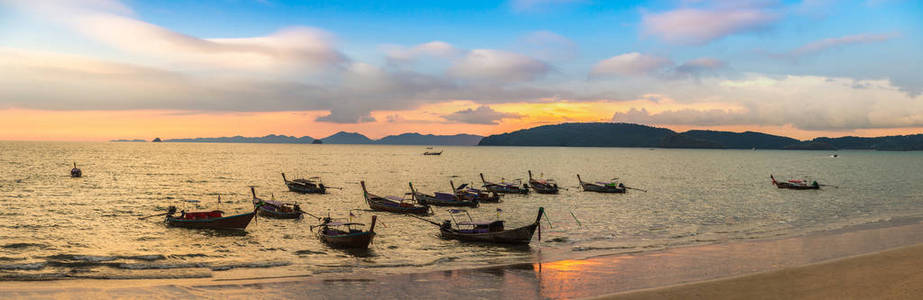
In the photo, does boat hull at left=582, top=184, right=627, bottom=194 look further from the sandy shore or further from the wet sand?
the sandy shore

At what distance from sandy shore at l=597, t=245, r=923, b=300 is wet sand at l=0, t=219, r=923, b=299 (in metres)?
0.04

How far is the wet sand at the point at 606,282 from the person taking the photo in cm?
2117

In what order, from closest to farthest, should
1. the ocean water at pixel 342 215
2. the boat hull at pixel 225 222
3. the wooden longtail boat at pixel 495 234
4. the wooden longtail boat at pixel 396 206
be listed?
the ocean water at pixel 342 215 < the wooden longtail boat at pixel 495 234 < the boat hull at pixel 225 222 < the wooden longtail boat at pixel 396 206

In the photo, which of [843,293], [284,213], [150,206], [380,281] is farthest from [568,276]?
[150,206]

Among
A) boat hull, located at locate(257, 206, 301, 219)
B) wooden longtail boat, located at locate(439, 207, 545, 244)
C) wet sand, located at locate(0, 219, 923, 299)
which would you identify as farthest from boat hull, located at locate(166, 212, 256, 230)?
wooden longtail boat, located at locate(439, 207, 545, 244)

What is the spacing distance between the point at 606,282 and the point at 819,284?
879cm

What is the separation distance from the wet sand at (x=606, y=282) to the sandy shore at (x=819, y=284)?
37mm

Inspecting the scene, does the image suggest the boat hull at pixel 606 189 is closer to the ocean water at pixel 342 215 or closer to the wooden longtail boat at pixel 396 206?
the ocean water at pixel 342 215

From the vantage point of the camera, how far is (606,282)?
24.0 m

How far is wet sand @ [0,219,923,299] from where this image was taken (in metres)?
21.2

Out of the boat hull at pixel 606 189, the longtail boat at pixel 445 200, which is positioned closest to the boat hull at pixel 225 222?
the longtail boat at pixel 445 200

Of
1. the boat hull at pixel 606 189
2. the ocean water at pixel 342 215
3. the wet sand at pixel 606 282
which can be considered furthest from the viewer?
the boat hull at pixel 606 189

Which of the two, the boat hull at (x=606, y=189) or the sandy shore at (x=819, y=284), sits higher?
the sandy shore at (x=819, y=284)

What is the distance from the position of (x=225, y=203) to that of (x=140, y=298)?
4386cm
